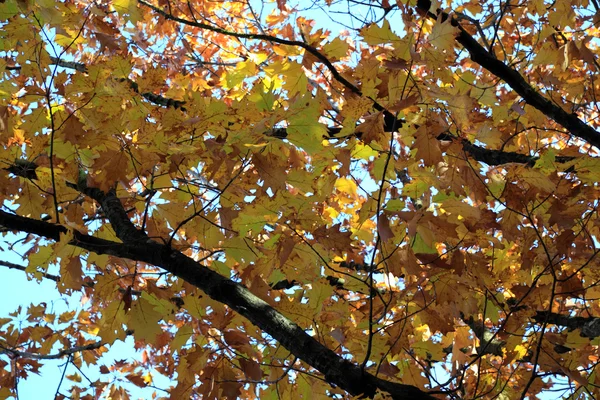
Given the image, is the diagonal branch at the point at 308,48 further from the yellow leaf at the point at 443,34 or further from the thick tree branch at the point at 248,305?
the thick tree branch at the point at 248,305

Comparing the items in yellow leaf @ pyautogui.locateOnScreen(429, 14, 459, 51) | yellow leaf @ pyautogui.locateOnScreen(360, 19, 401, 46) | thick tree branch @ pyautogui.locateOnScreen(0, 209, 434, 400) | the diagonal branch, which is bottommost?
thick tree branch @ pyautogui.locateOnScreen(0, 209, 434, 400)

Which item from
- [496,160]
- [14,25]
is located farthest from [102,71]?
[496,160]

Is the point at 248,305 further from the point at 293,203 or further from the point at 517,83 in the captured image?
the point at 517,83

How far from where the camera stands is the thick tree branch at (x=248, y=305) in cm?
183

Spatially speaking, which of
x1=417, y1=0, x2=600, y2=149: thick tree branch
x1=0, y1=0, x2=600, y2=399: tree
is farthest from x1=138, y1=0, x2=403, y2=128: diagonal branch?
x1=417, y1=0, x2=600, y2=149: thick tree branch

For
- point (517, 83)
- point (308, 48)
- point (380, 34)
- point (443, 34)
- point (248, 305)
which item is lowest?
point (248, 305)

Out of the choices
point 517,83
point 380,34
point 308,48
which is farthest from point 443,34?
point 517,83

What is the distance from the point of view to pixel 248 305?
206 centimetres

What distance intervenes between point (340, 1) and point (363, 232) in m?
1.75

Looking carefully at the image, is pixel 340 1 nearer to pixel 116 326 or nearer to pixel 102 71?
pixel 102 71

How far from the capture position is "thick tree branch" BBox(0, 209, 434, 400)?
1.83m

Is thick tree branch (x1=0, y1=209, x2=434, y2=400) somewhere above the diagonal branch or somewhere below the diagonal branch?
below

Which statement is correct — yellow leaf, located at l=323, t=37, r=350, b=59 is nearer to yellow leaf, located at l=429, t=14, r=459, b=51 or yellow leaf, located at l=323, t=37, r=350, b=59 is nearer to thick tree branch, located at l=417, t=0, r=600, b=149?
thick tree branch, located at l=417, t=0, r=600, b=149

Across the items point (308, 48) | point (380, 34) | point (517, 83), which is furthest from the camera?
point (517, 83)
